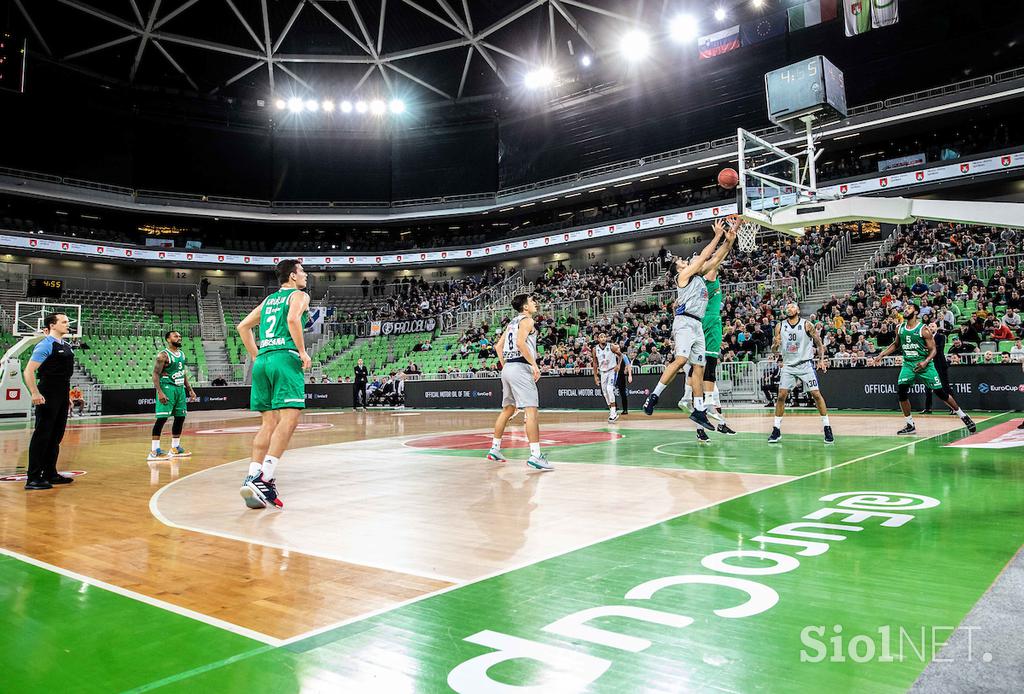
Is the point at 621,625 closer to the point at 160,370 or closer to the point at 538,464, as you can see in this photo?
the point at 538,464

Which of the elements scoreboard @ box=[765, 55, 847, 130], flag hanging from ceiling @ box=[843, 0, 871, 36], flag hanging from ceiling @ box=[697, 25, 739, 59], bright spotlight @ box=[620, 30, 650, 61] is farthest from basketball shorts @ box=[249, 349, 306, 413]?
bright spotlight @ box=[620, 30, 650, 61]

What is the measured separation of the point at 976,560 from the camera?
3.64 m

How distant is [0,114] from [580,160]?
3314 cm

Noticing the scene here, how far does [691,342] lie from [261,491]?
6.75 m

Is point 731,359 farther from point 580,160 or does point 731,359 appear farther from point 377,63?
point 377,63

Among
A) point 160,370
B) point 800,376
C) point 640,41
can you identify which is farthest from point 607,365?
point 640,41

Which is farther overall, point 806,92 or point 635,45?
point 635,45

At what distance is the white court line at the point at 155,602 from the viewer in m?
2.86

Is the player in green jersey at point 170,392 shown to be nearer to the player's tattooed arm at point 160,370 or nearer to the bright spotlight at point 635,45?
the player's tattooed arm at point 160,370

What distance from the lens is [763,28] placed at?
32844 mm

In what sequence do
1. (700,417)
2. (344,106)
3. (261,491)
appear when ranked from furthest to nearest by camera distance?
(344,106) → (700,417) → (261,491)

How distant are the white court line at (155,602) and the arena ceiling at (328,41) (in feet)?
Result: 119

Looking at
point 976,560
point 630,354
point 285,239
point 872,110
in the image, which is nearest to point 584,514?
point 976,560

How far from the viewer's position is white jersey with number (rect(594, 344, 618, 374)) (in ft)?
59.3
